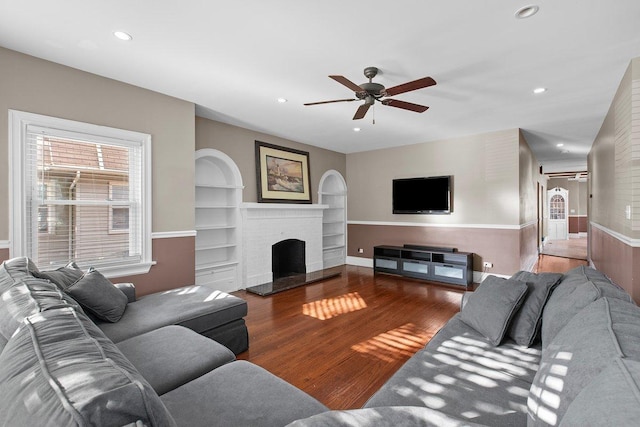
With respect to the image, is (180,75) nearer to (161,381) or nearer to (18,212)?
(18,212)

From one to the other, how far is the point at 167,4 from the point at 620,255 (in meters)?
4.74

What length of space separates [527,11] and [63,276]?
3.97m

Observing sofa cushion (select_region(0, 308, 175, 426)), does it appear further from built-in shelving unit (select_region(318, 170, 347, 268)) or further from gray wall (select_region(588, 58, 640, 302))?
built-in shelving unit (select_region(318, 170, 347, 268))

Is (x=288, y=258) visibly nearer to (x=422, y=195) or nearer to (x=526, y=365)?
(x=422, y=195)

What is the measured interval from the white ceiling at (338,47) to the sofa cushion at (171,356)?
2.27m

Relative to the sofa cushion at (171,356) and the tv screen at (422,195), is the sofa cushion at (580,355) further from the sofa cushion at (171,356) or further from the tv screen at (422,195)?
the tv screen at (422,195)

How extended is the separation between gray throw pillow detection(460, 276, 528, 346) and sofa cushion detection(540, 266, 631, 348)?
0.17 meters

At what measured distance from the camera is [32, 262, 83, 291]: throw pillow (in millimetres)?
2229

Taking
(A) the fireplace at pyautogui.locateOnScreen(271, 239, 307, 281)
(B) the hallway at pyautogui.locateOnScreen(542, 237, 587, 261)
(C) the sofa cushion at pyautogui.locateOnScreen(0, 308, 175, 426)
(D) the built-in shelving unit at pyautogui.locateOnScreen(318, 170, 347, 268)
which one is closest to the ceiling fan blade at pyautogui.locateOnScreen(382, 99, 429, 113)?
(C) the sofa cushion at pyautogui.locateOnScreen(0, 308, 175, 426)

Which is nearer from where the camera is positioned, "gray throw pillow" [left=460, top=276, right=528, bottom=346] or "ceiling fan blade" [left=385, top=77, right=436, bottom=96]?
"gray throw pillow" [left=460, top=276, right=528, bottom=346]

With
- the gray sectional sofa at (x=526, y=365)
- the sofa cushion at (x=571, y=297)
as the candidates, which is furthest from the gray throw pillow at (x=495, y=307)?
the sofa cushion at (x=571, y=297)

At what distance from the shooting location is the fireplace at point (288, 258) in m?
6.14

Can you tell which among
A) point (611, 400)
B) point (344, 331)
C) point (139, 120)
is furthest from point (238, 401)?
point (139, 120)

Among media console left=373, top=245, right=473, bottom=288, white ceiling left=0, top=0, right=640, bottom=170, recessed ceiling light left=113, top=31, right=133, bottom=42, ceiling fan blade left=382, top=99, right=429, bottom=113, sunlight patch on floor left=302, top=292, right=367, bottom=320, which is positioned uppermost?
recessed ceiling light left=113, top=31, right=133, bottom=42
